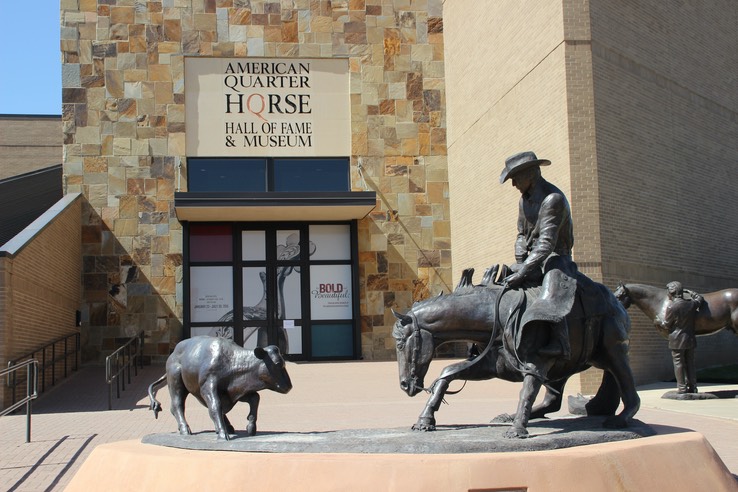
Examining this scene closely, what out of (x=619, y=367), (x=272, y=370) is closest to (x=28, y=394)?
(x=272, y=370)

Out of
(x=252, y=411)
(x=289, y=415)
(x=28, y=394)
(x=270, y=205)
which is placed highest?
(x=270, y=205)

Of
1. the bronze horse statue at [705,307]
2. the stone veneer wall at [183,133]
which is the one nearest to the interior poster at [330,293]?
the stone veneer wall at [183,133]

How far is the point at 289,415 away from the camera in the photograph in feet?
46.3

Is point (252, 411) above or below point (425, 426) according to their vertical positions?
above

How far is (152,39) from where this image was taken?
82.0 feet

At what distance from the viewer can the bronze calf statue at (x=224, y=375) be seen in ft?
22.1

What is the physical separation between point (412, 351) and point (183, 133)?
19.4 m

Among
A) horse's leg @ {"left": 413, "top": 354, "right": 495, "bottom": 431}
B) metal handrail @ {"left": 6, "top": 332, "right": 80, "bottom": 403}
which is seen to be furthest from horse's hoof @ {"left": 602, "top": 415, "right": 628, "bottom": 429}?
metal handrail @ {"left": 6, "top": 332, "right": 80, "bottom": 403}

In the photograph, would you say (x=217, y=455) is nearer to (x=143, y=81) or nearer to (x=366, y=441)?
(x=366, y=441)

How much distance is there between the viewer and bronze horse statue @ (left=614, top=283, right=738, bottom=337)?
15.0 metres

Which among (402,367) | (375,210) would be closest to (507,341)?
(402,367)

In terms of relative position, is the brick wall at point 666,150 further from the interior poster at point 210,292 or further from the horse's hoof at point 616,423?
the interior poster at point 210,292

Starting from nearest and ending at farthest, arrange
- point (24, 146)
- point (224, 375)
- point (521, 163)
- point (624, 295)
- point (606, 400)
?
point (224, 375)
point (521, 163)
point (606, 400)
point (624, 295)
point (24, 146)

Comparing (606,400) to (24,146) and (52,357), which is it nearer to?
(52,357)
